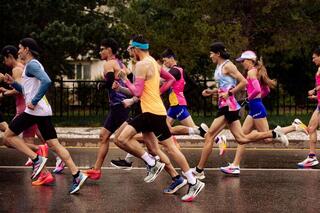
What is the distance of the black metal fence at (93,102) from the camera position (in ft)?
77.6

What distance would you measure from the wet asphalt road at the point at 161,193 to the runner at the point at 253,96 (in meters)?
0.26

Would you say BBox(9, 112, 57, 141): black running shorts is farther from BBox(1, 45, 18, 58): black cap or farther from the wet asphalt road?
BBox(1, 45, 18, 58): black cap

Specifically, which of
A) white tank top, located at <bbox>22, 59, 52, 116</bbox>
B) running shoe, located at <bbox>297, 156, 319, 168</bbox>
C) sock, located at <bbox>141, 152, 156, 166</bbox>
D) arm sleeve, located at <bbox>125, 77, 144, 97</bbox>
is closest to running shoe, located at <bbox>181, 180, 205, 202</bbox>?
sock, located at <bbox>141, 152, 156, 166</bbox>

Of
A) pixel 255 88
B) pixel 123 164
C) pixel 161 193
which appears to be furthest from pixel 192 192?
pixel 255 88

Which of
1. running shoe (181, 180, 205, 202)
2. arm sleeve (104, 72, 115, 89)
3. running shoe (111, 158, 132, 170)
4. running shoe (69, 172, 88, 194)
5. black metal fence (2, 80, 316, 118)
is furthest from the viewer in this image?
black metal fence (2, 80, 316, 118)

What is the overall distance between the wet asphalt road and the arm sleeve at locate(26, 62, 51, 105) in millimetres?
1166

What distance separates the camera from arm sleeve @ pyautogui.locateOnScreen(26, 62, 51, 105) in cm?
983

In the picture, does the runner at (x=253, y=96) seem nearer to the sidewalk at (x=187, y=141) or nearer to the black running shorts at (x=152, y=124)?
the black running shorts at (x=152, y=124)

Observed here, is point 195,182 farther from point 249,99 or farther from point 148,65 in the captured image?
point 249,99

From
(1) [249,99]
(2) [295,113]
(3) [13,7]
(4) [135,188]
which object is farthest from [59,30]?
(4) [135,188]

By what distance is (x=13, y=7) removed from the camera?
2416 cm

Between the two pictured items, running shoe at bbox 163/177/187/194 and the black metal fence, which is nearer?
running shoe at bbox 163/177/187/194

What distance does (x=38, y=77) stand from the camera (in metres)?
9.92

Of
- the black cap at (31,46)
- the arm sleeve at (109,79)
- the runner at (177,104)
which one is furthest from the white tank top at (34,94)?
the runner at (177,104)
